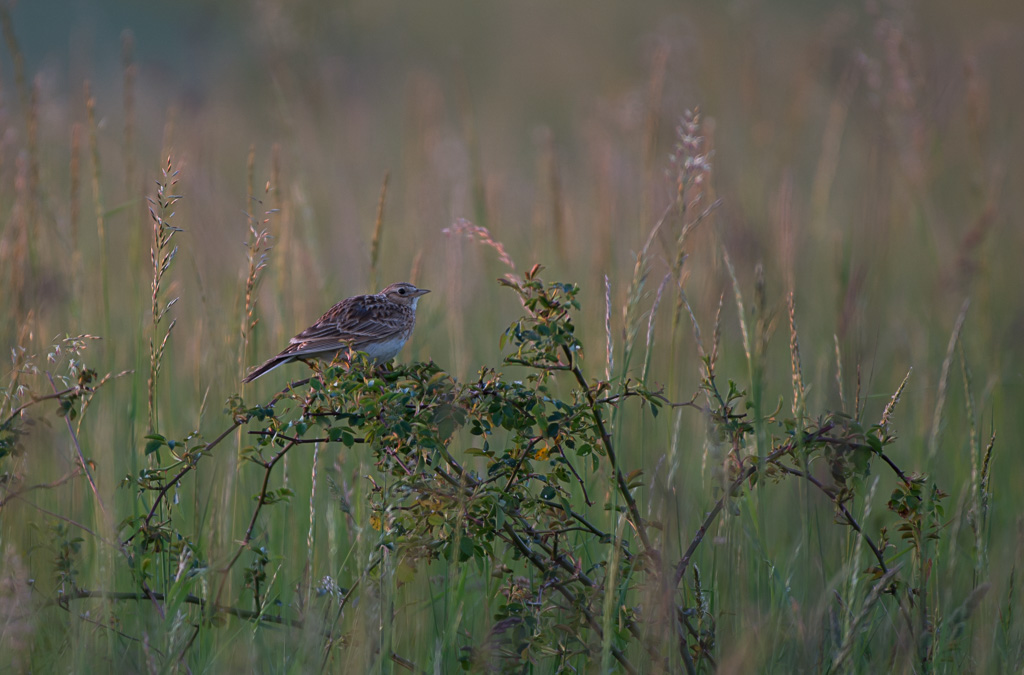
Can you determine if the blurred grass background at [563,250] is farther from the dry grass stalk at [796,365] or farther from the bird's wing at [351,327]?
the bird's wing at [351,327]

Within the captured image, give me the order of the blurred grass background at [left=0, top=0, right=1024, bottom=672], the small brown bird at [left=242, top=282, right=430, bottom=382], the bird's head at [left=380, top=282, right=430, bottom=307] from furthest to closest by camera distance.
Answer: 1. the bird's head at [left=380, top=282, right=430, bottom=307]
2. the small brown bird at [left=242, top=282, right=430, bottom=382]
3. the blurred grass background at [left=0, top=0, right=1024, bottom=672]

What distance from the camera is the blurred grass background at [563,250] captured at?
349cm

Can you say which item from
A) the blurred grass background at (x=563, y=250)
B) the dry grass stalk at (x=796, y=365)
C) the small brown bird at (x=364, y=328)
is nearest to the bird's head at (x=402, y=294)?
the small brown bird at (x=364, y=328)

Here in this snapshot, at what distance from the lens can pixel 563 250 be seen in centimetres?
521

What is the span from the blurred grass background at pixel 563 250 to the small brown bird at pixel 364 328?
0.63ft

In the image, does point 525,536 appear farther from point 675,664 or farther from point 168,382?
point 168,382

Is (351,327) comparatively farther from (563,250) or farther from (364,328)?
(563,250)

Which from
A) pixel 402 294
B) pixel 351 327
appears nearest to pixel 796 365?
pixel 351 327

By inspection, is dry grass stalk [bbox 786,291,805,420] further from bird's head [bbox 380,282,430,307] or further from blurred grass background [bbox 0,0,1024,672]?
bird's head [bbox 380,282,430,307]

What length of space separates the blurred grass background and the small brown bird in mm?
192

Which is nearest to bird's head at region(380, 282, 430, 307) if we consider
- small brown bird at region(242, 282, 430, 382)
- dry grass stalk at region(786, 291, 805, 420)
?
small brown bird at region(242, 282, 430, 382)

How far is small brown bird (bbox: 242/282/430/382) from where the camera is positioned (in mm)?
4117

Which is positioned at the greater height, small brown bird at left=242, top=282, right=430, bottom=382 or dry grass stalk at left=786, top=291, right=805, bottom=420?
small brown bird at left=242, top=282, right=430, bottom=382

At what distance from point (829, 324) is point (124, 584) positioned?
15.2 feet
